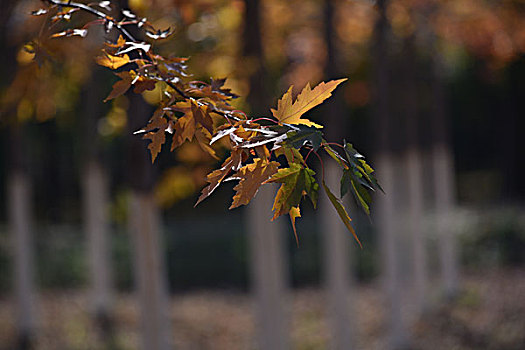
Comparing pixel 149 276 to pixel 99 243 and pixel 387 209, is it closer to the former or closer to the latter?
pixel 387 209

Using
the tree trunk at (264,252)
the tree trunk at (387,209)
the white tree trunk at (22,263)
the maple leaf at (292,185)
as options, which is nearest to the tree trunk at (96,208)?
the white tree trunk at (22,263)

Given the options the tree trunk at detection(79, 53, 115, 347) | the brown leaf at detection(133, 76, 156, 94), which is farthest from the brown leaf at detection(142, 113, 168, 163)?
the tree trunk at detection(79, 53, 115, 347)

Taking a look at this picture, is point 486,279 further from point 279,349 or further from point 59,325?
point 59,325

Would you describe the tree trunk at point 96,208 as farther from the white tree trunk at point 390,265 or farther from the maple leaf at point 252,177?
the maple leaf at point 252,177

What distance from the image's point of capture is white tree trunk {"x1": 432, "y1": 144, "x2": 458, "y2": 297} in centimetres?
870

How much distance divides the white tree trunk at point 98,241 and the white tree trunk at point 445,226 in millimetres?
4563

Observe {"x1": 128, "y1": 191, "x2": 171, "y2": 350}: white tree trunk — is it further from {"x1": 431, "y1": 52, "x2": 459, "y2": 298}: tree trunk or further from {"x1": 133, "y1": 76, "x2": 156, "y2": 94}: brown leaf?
{"x1": 431, "y1": 52, "x2": 459, "y2": 298}: tree trunk

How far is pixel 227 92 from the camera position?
1.94m

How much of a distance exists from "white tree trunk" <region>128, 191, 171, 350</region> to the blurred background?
1cm

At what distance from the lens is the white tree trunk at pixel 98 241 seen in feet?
27.4

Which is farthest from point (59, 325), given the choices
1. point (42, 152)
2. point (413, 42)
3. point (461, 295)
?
point (42, 152)

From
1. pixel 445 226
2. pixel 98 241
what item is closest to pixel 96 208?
pixel 98 241

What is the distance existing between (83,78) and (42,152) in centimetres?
815

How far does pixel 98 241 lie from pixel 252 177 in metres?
7.30
